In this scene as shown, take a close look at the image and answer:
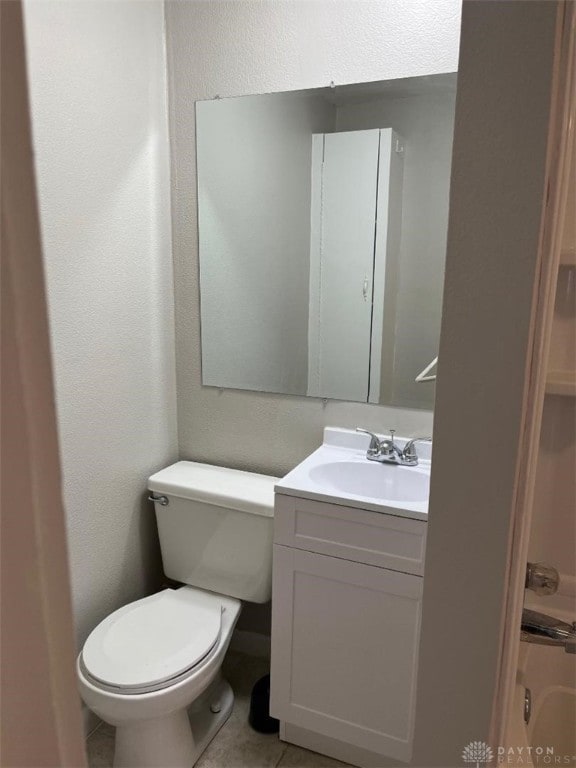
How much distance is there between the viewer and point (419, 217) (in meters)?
1.71

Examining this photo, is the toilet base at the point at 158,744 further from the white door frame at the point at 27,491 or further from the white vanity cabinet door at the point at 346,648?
the white door frame at the point at 27,491

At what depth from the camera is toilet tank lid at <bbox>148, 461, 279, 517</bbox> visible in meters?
1.75

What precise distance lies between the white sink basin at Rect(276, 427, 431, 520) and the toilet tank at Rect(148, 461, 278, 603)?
17 cm

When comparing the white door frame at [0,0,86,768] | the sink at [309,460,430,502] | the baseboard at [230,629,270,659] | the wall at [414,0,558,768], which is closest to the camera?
the white door frame at [0,0,86,768]

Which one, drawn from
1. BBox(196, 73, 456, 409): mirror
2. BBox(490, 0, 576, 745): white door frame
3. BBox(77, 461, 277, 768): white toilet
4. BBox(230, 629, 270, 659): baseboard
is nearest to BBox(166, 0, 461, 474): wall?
BBox(196, 73, 456, 409): mirror

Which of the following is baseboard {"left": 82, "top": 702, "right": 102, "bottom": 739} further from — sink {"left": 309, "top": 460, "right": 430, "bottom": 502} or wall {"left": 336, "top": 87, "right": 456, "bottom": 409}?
wall {"left": 336, "top": 87, "right": 456, "bottom": 409}

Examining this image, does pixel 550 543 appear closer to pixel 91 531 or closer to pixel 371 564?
pixel 371 564

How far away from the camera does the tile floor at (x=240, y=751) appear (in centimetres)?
170

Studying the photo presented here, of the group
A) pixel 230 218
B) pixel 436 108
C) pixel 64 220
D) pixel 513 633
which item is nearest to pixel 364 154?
pixel 436 108

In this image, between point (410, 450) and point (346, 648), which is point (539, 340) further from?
point (346, 648)

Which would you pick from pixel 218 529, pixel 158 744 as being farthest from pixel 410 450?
pixel 158 744

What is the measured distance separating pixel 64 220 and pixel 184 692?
1317mm

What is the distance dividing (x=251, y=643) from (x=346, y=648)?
689mm

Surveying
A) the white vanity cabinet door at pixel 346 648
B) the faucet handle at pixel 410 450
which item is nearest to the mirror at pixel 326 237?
the faucet handle at pixel 410 450
